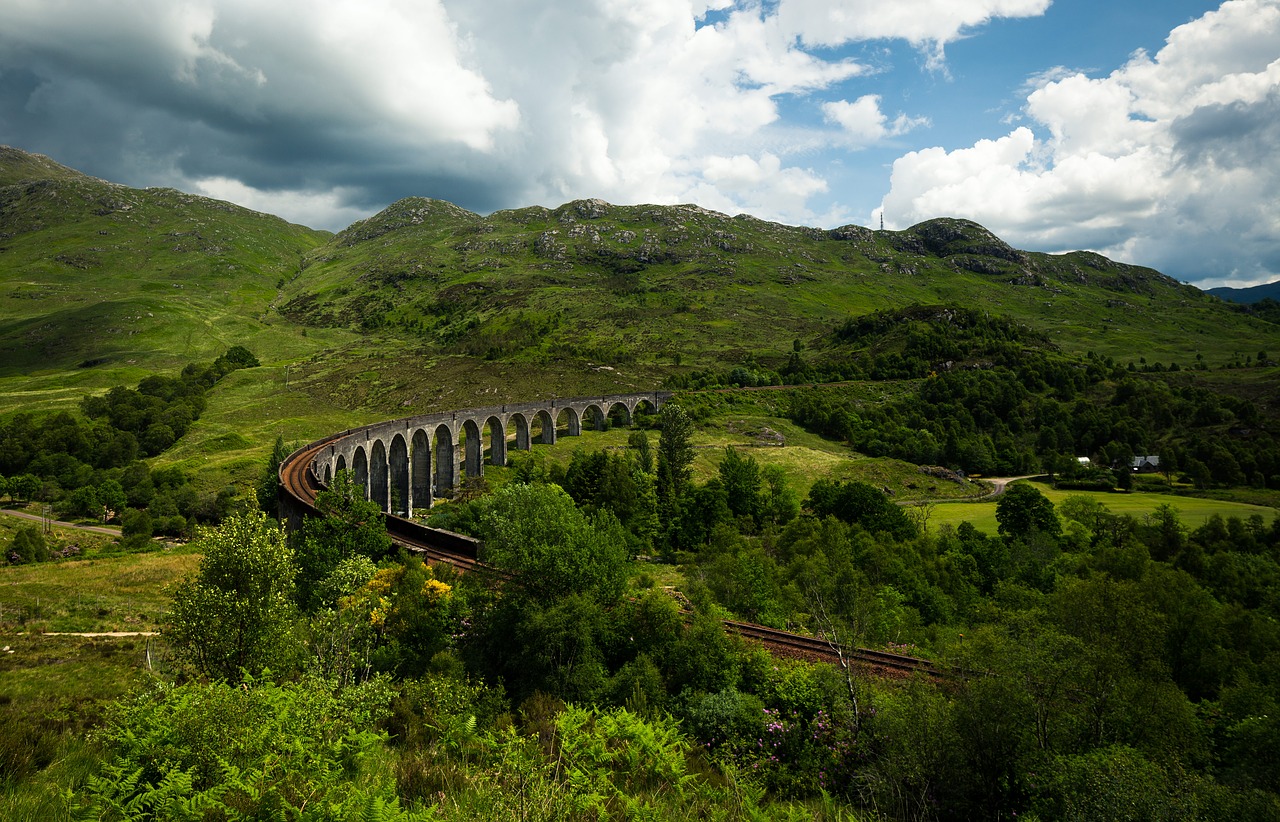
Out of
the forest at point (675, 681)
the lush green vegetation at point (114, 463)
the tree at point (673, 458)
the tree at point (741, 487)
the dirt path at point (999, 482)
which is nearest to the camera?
the forest at point (675, 681)

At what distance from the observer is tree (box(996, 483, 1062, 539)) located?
54.5 meters

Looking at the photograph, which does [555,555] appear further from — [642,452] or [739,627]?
[642,452]

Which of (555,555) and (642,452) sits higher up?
(555,555)

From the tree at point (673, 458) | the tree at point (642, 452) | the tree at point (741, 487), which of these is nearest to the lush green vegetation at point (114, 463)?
the tree at point (642, 452)

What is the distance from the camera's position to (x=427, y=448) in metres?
66.4

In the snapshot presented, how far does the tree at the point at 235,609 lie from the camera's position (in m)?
15.5

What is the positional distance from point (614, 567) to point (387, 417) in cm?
7916

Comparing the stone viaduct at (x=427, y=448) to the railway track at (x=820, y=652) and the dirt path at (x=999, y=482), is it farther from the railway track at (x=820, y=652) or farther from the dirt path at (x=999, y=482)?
the dirt path at (x=999, y=482)

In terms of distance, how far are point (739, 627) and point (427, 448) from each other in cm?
5109

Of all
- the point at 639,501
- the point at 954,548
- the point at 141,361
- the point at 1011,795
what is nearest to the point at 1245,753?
the point at 1011,795

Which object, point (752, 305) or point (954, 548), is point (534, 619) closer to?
point (954, 548)

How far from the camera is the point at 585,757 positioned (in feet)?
37.7

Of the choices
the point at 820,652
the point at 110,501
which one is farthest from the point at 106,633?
the point at 110,501

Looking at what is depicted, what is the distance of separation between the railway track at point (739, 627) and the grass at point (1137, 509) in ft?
147
